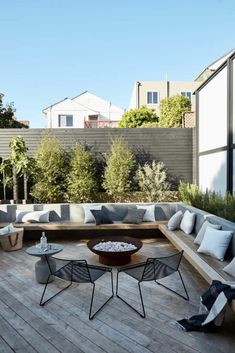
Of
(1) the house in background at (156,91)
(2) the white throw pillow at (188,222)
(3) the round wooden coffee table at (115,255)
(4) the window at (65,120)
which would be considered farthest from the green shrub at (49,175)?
(1) the house in background at (156,91)

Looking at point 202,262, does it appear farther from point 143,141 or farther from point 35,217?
point 143,141

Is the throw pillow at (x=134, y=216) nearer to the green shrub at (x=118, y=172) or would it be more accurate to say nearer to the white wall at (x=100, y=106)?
the green shrub at (x=118, y=172)

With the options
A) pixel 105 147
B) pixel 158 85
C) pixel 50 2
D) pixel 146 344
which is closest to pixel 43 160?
pixel 105 147

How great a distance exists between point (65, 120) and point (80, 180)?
14465mm

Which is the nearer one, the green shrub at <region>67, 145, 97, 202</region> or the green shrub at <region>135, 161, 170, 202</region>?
the green shrub at <region>67, 145, 97, 202</region>

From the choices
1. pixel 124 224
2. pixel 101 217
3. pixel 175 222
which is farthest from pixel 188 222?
pixel 101 217

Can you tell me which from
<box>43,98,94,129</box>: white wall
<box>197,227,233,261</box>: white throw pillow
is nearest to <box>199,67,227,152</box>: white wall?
<box>197,227,233,261</box>: white throw pillow

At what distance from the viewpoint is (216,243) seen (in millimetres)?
3654

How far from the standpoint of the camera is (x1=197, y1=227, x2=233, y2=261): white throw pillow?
3586 millimetres

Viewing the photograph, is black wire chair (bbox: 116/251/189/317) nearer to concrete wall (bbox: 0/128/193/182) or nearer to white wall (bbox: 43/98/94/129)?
concrete wall (bbox: 0/128/193/182)

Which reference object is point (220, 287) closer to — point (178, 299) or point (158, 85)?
point (178, 299)

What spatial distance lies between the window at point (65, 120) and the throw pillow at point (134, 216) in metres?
16.2

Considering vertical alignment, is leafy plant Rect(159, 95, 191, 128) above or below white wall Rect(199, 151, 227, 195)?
above

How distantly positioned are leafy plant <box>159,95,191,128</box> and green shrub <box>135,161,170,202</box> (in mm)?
5479
